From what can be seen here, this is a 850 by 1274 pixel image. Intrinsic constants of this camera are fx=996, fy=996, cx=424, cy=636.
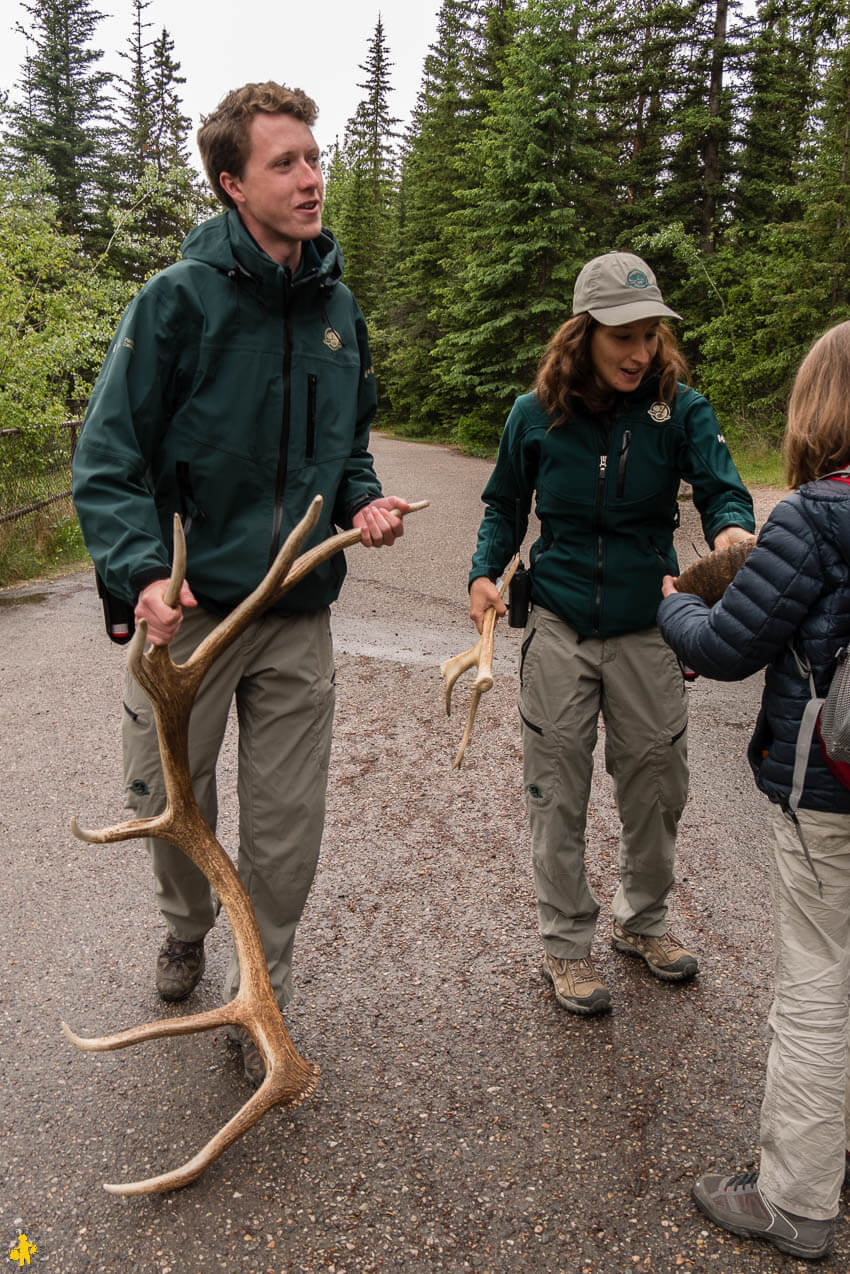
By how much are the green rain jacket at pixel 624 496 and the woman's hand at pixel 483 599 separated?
17 centimetres

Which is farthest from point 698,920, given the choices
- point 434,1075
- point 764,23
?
point 764,23

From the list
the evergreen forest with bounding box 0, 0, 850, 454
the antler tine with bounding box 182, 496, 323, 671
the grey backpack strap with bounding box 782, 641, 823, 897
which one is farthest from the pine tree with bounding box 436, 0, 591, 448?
the grey backpack strap with bounding box 782, 641, 823, 897

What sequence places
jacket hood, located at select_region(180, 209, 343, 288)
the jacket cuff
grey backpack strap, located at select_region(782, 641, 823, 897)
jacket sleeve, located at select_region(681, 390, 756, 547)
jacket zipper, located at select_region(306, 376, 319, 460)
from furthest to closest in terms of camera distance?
jacket sleeve, located at select_region(681, 390, 756, 547), jacket zipper, located at select_region(306, 376, 319, 460), jacket hood, located at select_region(180, 209, 343, 288), the jacket cuff, grey backpack strap, located at select_region(782, 641, 823, 897)

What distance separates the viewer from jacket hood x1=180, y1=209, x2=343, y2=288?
275cm

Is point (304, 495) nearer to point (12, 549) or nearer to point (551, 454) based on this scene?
point (551, 454)

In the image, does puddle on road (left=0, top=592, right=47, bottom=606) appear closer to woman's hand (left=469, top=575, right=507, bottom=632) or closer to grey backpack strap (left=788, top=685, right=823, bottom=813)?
woman's hand (left=469, top=575, right=507, bottom=632)

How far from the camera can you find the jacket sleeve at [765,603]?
2232 millimetres

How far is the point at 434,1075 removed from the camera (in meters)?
3.03

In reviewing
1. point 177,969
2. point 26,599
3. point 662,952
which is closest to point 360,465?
point 177,969

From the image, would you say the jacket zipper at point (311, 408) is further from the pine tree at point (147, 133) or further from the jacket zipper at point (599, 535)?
the pine tree at point (147, 133)

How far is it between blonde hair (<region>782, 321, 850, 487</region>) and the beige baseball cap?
682 mm

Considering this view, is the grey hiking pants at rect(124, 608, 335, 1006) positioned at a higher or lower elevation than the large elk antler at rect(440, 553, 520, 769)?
lower

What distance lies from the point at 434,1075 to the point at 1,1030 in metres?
1.42

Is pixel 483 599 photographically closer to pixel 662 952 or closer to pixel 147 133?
pixel 662 952
